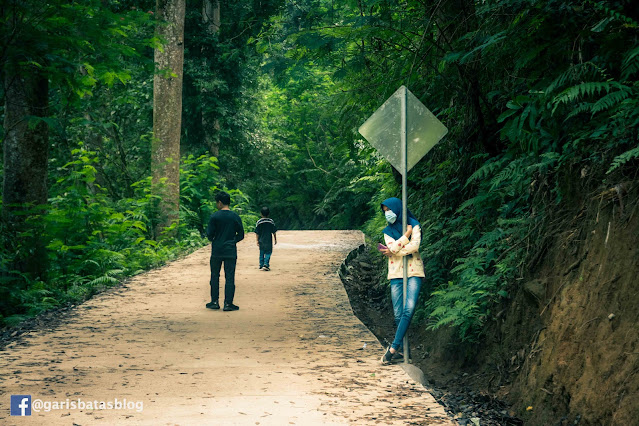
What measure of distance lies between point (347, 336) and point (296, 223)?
1739 inches

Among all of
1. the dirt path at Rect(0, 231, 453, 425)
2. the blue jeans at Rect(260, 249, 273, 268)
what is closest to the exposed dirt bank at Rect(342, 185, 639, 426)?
the dirt path at Rect(0, 231, 453, 425)

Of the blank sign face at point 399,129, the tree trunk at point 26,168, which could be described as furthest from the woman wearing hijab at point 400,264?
the tree trunk at point 26,168

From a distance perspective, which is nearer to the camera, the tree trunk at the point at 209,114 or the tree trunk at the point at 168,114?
the tree trunk at the point at 168,114

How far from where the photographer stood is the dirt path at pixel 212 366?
5598 mm

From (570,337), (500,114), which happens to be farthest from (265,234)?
(570,337)

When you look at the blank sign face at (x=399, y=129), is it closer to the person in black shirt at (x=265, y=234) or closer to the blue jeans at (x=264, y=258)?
the person in black shirt at (x=265, y=234)

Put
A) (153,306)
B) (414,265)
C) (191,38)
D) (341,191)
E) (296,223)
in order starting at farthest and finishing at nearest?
(296,223) → (341,191) → (191,38) → (153,306) → (414,265)

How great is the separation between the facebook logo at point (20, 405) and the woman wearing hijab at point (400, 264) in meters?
3.83

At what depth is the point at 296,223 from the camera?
53281 mm

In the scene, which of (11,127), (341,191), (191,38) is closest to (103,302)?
(11,127)

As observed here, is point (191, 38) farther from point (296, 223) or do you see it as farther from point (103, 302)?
point (296, 223)

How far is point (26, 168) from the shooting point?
12.8 metres

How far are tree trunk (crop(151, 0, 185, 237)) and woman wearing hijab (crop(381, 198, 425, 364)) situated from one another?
49.1ft

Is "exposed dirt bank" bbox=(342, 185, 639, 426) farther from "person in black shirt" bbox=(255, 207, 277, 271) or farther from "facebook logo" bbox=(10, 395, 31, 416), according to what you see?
"person in black shirt" bbox=(255, 207, 277, 271)
